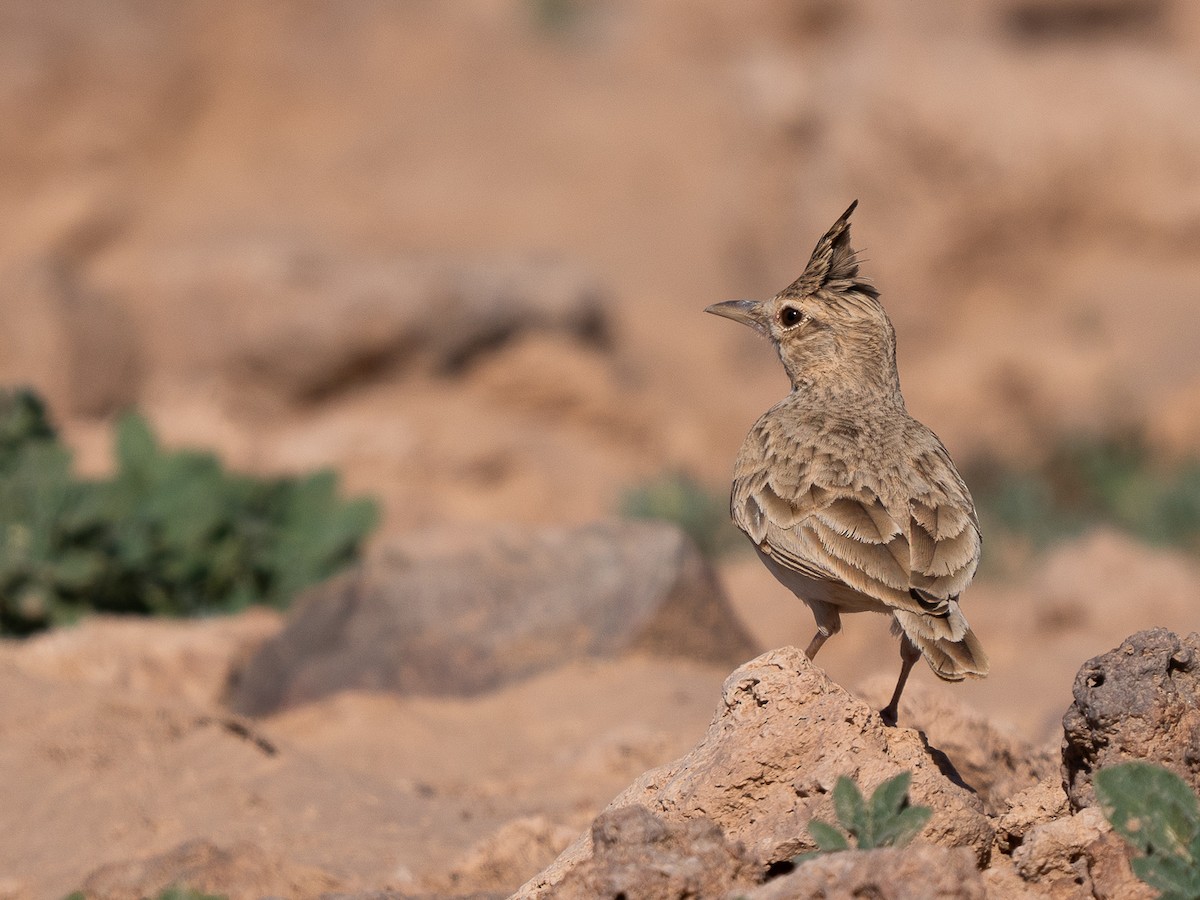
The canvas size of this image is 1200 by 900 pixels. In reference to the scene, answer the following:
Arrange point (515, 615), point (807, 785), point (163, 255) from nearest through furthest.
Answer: point (807, 785) → point (515, 615) → point (163, 255)

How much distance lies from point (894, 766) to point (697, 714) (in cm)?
261

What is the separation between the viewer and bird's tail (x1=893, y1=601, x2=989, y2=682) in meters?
3.56

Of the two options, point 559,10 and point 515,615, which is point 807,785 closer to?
point 515,615

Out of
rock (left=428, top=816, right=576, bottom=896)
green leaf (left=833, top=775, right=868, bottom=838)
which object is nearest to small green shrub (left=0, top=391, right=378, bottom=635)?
rock (left=428, top=816, right=576, bottom=896)

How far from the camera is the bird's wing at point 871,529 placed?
379 cm

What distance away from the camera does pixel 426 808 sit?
5.01 meters

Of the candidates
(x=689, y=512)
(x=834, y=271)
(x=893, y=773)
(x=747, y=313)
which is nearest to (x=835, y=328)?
(x=834, y=271)

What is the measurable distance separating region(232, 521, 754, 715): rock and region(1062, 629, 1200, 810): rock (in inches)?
133

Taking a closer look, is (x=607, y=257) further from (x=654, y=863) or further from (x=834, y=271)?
(x=654, y=863)

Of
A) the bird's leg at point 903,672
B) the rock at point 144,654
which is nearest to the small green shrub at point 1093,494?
the rock at point 144,654

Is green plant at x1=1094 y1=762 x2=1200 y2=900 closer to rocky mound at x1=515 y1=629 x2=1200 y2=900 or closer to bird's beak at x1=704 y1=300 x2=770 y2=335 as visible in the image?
rocky mound at x1=515 y1=629 x2=1200 y2=900

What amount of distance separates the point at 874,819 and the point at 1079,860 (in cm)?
51

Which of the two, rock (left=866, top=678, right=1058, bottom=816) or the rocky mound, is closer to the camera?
the rocky mound

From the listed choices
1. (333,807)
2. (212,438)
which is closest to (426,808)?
(333,807)
